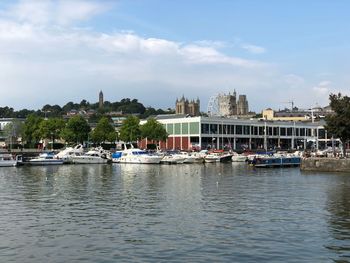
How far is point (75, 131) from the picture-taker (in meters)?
147

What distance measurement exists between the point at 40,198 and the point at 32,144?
428ft

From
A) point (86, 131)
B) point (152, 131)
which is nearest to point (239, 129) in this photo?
point (152, 131)

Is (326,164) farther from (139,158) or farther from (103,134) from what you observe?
(103,134)

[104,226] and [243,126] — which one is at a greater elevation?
[243,126]

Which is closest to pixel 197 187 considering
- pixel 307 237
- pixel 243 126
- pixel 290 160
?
pixel 307 237

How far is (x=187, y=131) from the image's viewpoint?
549 ft

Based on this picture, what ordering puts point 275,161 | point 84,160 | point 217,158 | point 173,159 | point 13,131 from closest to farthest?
point 275,161 → point 173,159 → point 84,160 → point 217,158 → point 13,131

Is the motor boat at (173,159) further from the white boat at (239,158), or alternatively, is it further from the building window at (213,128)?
the building window at (213,128)

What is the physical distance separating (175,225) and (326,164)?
56.9 m

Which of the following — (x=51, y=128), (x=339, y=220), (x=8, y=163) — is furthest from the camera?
(x=51, y=128)

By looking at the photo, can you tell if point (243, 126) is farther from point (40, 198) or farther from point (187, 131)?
point (40, 198)

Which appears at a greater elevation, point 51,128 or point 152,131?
point 51,128

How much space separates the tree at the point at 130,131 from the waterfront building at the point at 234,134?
73.1ft

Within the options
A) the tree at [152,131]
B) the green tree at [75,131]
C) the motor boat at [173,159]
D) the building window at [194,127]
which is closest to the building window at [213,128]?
the building window at [194,127]
